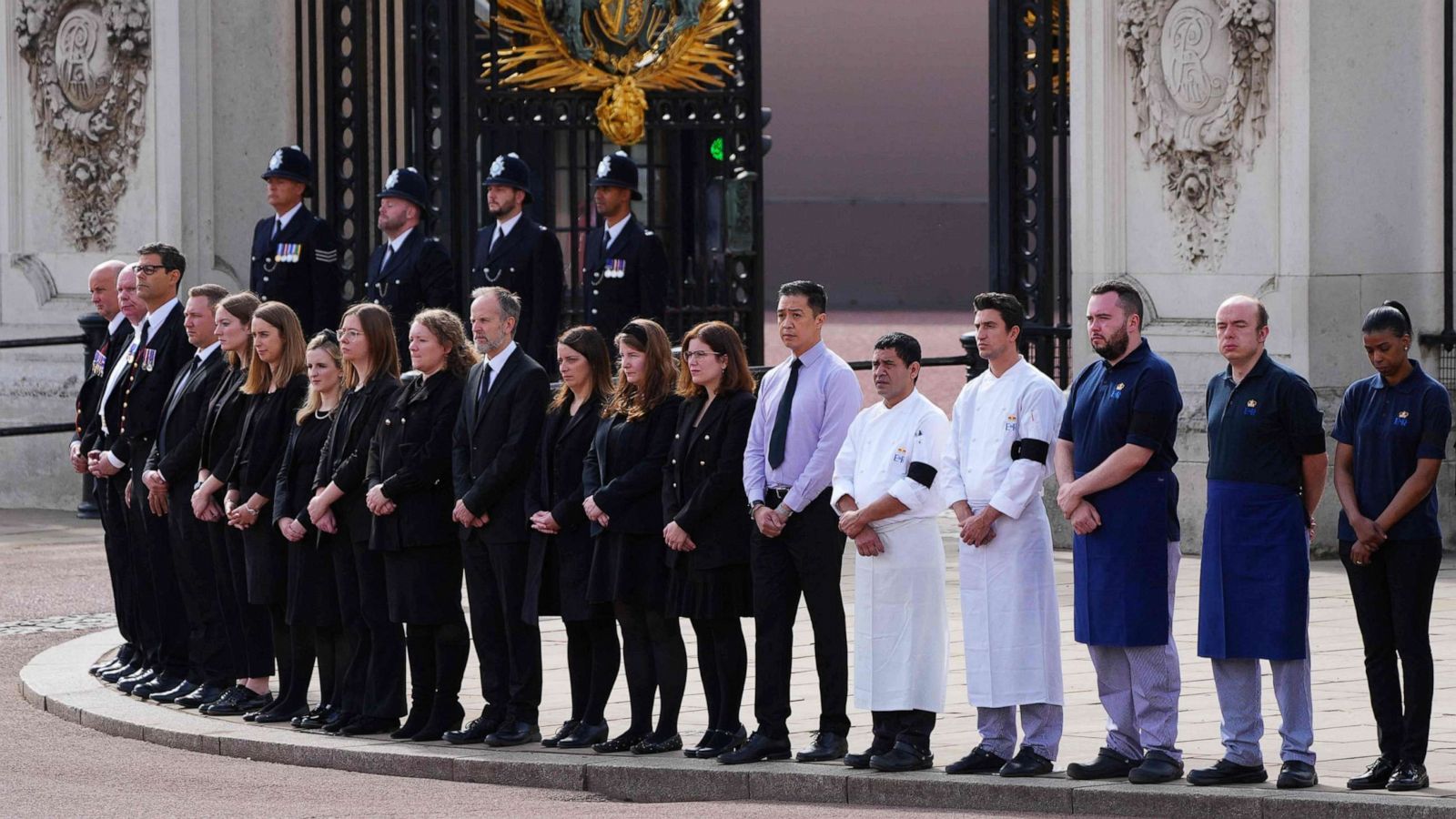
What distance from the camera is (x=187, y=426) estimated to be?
1134 cm

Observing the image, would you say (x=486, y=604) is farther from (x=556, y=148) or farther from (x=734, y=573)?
(x=556, y=148)

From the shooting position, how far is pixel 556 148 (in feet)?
67.5

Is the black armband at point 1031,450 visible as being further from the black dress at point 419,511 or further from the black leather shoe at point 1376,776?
the black dress at point 419,511

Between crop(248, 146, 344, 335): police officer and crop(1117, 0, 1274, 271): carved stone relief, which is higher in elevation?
crop(1117, 0, 1274, 271): carved stone relief

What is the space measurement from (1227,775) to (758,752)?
169cm

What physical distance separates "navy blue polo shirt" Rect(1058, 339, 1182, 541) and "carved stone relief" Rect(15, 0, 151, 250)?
33.8ft

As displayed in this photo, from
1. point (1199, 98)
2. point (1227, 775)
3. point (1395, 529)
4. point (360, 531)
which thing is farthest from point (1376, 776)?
point (1199, 98)

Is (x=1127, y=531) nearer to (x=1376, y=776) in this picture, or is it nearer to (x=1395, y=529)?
(x=1395, y=529)

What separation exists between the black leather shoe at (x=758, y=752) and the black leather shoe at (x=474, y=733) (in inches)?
43.6

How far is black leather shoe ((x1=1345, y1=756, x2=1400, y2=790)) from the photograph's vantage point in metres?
8.57

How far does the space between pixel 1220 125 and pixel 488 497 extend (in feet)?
20.7

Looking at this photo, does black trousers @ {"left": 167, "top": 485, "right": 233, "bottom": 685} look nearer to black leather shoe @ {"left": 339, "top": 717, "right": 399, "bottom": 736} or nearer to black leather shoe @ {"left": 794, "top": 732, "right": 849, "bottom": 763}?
black leather shoe @ {"left": 339, "top": 717, "right": 399, "bottom": 736}

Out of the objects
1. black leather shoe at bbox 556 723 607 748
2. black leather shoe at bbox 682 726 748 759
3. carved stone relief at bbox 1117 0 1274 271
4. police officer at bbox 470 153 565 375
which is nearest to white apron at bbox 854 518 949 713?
black leather shoe at bbox 682 726 748 759

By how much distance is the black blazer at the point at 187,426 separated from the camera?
11.3m
